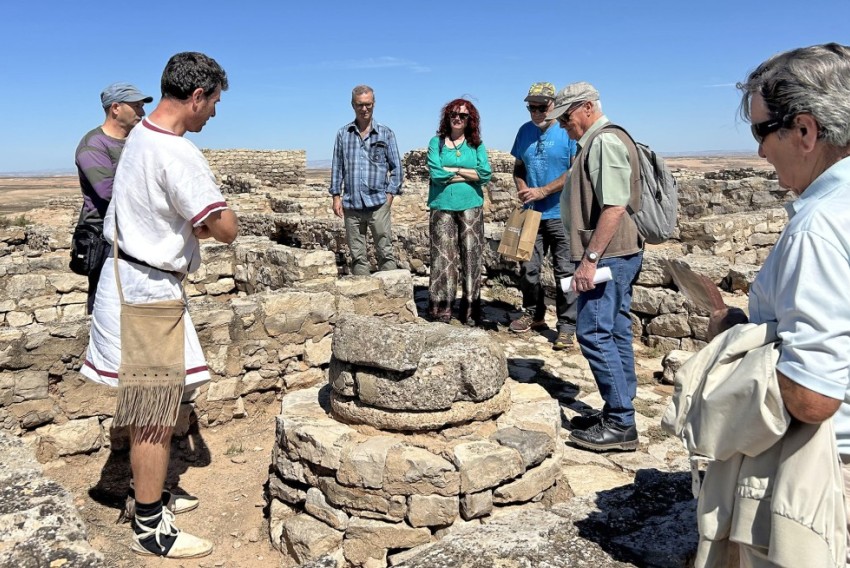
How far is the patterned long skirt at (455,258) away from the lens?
6.15 meters

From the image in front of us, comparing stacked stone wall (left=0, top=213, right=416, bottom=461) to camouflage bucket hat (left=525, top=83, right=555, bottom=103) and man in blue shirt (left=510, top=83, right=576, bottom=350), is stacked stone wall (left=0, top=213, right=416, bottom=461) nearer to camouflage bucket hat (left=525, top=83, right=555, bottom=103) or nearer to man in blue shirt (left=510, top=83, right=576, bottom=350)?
man in blue shirt (left=510, top=83, right=576, bottom=350)

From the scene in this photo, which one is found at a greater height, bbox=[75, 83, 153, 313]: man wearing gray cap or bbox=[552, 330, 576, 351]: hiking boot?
bbox=[75, 83, 153, 313]: man wearing gray cap

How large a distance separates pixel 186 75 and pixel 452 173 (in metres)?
3.52

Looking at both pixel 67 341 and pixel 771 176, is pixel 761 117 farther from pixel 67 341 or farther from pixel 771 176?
pixel 771 176

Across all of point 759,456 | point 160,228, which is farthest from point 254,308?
point 759,456

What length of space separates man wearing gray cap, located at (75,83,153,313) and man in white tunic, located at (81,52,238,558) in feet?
5.19

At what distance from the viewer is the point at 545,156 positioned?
18.7ft

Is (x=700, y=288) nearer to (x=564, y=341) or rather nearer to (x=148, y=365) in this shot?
(x=148, y=365)

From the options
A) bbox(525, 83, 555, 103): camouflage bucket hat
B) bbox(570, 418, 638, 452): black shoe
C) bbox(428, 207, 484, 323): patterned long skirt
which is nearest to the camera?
bbox(570, 418, 638, 452): black shoe

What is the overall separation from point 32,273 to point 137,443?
17.7 ft

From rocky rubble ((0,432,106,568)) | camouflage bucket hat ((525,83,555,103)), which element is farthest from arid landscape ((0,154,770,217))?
rocky rubble ((0,432,106,568))

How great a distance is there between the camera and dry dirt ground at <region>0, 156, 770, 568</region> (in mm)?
3250

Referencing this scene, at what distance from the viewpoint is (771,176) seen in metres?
15.2

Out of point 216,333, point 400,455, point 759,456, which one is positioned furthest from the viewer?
point 216,333
